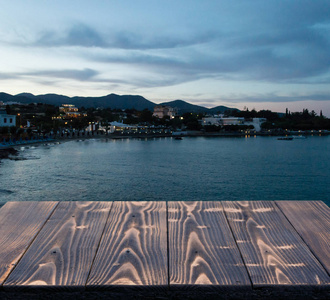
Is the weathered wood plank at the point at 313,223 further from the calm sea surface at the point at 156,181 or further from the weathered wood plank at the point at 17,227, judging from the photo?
the calm sea surface at the point at 156,181

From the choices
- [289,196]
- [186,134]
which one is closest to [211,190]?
[289,196]

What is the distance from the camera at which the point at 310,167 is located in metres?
53.2

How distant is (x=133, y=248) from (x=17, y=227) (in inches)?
30.8

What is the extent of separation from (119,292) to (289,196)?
3175 cm

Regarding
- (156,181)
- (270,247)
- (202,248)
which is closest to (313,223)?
(270,247)

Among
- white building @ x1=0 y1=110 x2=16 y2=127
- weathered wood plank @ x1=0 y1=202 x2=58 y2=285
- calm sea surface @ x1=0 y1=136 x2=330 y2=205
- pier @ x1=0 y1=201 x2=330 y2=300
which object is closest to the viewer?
pier @ x1=0 y1=201 x2=330 y2=300

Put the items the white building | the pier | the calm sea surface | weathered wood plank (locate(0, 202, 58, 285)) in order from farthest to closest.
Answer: the white building → the calm sea surface → weathered wood plank (locate(0, 202, 58, 285)) → the pier

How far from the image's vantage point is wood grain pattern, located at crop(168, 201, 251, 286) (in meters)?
1.53

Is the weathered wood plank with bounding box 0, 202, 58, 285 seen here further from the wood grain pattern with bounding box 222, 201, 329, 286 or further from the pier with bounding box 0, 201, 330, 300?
the wood grain pattern with bounding box 222, 201, 329, 286

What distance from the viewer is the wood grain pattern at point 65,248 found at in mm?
1518

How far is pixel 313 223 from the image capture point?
2066mm

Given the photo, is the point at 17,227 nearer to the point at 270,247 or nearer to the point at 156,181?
the point at 270,247

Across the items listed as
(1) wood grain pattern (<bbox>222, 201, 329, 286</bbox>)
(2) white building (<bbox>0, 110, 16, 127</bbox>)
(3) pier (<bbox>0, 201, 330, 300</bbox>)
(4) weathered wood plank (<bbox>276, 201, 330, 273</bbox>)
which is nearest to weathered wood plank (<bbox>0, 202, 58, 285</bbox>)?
(3) pier (<bbox>0, 201, 330, 300</bbox>)

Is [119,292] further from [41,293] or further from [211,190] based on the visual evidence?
[211,190]
